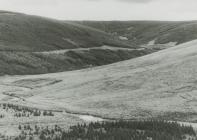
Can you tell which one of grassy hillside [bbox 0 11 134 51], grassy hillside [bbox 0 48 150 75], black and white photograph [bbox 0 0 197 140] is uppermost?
grassy hillside [bbox 0 11 134 51]

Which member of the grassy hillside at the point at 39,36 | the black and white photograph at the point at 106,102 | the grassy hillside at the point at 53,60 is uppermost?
the grassy hillside at the point at 39,36

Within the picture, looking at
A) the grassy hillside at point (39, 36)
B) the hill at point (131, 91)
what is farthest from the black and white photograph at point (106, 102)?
the grassy hillside at point (39, 36)

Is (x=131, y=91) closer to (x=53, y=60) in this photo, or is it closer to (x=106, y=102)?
(x=106, y=102)

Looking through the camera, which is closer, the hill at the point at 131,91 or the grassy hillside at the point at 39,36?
the hill at the point at 131,91

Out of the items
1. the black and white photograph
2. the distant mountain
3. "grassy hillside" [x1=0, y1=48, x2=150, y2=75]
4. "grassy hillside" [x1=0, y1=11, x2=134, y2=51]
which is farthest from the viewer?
"grassy hillside" [x1=0, y1=11, x2=134, y2=51]

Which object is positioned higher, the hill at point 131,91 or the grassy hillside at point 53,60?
the grassy hillside at point 53,60

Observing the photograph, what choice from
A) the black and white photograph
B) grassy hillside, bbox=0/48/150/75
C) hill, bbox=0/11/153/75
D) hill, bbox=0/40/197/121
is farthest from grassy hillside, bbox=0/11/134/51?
hill, bbox=0/40/197/121

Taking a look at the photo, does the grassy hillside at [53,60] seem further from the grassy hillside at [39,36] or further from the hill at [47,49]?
the grassy hillside at [39,36]

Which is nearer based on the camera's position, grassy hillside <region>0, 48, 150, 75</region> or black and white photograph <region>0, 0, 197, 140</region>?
black and white photograph <region>0, 0, 197, 140</region>

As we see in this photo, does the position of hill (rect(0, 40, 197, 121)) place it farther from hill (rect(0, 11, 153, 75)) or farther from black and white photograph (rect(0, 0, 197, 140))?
hill (rect(0, 11, 153, 75))
